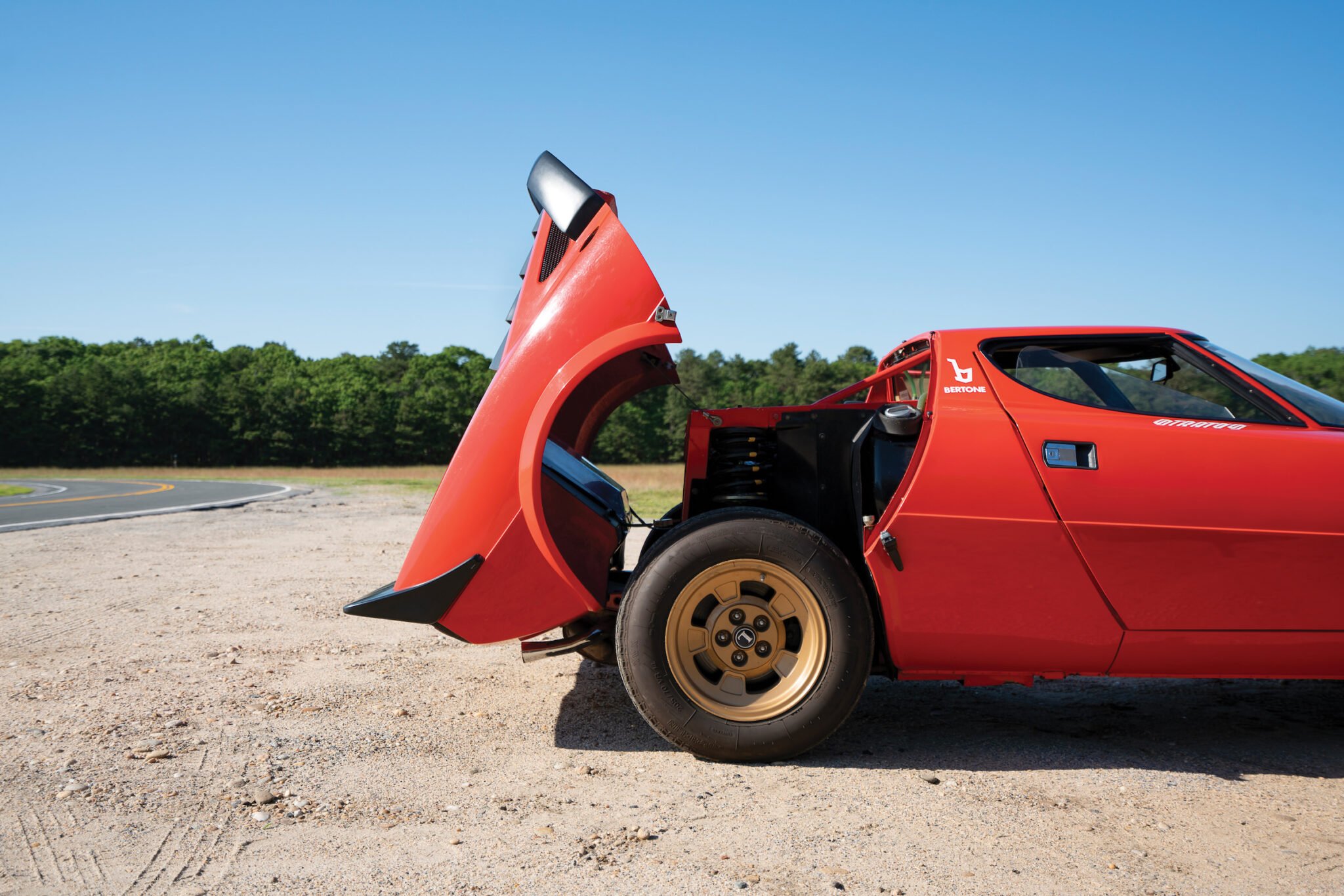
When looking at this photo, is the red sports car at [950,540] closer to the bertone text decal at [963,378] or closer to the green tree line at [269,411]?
the bertone text decal at [963,378]

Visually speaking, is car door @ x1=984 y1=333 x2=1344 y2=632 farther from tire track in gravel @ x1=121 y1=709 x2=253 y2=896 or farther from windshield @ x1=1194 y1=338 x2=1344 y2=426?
tire track in gravel @ x1=121 y1=709 x2=253 y2=896

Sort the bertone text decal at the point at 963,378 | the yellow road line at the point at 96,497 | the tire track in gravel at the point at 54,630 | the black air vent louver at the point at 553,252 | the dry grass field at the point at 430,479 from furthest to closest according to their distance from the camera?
the dry grass field at the point at 430,479 < the yellow road line at the point at 96,497 < the tire track in gravel at the point at 54,630 < the black air vent louver at the point at 553,252 < the bertone text decal at the point at 963,378

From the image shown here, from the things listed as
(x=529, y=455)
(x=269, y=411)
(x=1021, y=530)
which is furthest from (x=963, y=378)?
(x=269, y=411)

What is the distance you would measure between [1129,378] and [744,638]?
6.36 ft

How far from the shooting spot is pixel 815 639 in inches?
137

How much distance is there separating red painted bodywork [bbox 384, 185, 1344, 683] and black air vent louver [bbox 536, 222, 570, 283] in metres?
0.24

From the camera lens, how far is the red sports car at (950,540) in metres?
3.29

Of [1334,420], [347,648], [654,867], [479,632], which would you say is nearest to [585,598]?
[479,632]

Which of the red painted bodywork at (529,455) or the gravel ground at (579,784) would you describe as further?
the red painted bodywork at (529,455)

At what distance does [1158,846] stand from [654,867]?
1.54 meters

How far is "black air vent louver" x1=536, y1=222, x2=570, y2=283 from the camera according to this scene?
150 inches

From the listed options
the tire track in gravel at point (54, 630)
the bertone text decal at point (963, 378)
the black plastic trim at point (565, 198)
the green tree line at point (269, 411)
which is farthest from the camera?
the green tree line at point (269, 411)

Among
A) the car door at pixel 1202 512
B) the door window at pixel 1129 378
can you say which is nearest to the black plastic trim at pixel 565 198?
the door window at pixel 1129 378

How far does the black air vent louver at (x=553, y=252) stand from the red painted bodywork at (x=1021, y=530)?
0.24 metres
